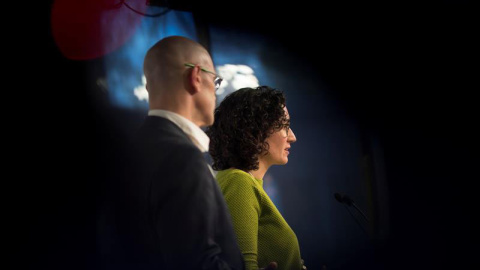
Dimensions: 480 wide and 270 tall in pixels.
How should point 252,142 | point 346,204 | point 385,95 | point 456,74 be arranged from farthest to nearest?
point 456,74
point 385,95
point 346,204
point 252,142

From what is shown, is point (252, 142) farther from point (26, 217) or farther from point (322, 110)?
point (26, 217)

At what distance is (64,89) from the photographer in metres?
1.25

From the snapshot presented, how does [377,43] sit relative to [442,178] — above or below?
above

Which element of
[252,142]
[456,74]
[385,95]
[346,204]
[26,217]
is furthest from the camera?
[456,74]

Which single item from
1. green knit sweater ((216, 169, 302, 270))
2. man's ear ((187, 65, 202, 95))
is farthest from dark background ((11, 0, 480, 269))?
Result: green knit sweater ((216, 169, 302, 270))

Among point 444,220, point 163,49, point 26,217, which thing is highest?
point 163,49

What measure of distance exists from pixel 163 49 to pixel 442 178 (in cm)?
Result: 140

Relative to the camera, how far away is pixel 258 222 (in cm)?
138

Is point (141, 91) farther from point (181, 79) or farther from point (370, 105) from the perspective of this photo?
point (370, 105)

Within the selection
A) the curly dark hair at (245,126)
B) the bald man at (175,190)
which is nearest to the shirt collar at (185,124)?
the bald man at (175,190)

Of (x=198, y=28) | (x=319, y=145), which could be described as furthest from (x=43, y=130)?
(x=319, y=145)

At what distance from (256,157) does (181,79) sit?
0.39 meters

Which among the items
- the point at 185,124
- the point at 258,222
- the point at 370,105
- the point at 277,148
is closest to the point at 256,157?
the point at 277,148

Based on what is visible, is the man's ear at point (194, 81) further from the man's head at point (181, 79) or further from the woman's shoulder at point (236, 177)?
the woman's shoulder at point (236, 177)
